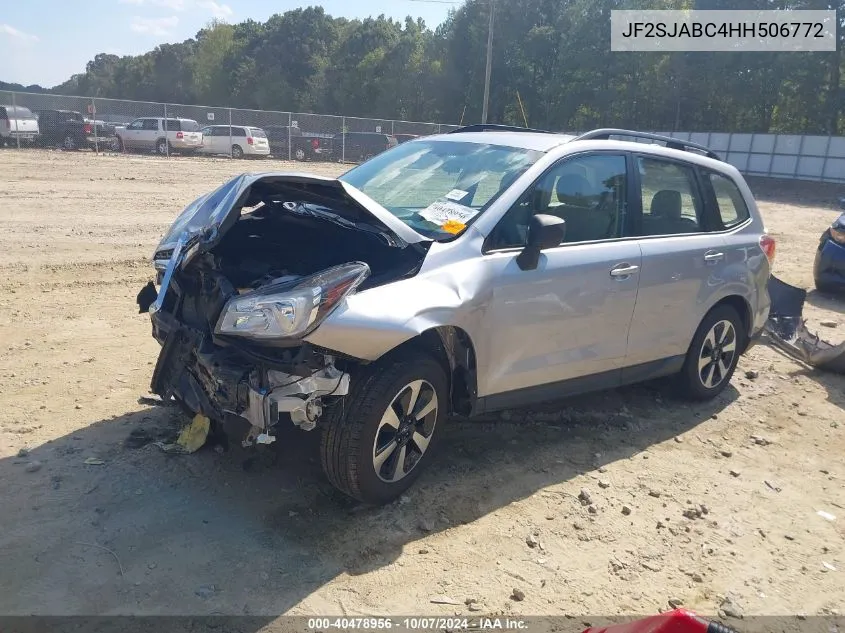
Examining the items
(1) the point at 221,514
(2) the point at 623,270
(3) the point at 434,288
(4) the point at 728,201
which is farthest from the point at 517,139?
(1) the point at 221,514

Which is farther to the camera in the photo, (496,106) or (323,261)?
(496,106)

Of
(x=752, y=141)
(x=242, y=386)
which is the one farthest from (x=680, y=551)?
(x=752, y=141)

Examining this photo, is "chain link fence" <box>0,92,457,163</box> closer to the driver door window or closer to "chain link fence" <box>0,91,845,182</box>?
"chain link fence" <box>0,91,845,182</box>

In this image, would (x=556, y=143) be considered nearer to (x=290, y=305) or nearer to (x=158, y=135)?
(x=290, y=305)

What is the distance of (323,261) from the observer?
3898 mm

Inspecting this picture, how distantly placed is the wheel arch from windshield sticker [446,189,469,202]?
88 cm

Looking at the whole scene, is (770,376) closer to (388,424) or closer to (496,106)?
(388,424)

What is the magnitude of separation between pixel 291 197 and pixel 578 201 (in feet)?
5.94

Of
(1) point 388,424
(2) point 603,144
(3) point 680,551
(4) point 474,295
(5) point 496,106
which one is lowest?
(3) point 680,551

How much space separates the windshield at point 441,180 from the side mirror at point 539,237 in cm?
33

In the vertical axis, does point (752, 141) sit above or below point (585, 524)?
above

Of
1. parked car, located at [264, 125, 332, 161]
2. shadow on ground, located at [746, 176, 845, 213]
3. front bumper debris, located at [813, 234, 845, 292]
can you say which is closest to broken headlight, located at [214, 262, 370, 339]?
front bumper debris, located at [813, 234, 845, 292]

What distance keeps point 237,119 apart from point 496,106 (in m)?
27.0

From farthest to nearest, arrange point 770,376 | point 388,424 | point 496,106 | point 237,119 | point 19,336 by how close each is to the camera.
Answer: point 496,106 < point 237,119 < point 770,376 < point 19,336 < point 388,424
